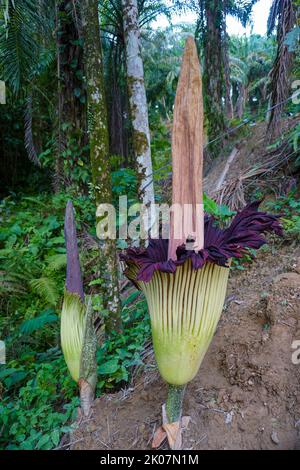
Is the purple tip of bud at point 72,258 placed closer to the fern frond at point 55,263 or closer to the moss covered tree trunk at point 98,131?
the moss covered tree trunk at point 98,131

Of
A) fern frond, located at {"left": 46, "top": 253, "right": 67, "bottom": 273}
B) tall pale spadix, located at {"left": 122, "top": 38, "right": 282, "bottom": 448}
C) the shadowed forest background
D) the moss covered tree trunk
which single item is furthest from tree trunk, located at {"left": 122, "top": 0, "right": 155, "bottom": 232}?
tall pale spadix, located at {"left": 122, "top": 38, "right": 282, "bottom": 448}

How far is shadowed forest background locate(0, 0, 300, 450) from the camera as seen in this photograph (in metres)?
2.12

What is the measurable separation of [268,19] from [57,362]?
437 cm

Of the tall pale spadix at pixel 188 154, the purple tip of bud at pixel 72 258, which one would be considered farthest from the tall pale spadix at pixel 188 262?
the purple tip of bud at pixel 72 258

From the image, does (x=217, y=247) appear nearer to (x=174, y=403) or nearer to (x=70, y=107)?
(x=174, y=403)

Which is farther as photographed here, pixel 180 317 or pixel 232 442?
pixel 232 442

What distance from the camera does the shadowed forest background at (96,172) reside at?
212 centimetres

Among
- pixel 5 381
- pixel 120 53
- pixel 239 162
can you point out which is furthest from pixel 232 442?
pixel 120 53

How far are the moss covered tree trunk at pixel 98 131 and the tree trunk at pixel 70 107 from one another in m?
2.60

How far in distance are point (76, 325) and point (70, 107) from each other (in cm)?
385

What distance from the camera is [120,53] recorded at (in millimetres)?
5695

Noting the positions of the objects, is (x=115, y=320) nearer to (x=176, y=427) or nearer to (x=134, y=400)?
(x=134, y=400)

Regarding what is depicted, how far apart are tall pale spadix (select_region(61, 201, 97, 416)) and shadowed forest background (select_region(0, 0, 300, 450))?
0.34m

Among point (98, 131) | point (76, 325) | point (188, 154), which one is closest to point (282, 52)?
point (98, 131)
